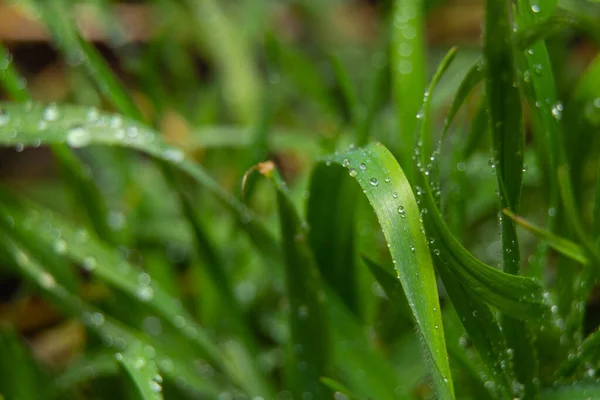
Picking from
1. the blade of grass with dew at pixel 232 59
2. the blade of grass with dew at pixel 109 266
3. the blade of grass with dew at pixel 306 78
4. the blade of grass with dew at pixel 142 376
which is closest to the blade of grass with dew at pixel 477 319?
the blade of grass with dew at pixel 142 376

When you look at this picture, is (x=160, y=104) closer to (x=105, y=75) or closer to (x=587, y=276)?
(x=105, y=75)

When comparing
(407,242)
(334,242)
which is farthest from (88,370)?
(407,242)

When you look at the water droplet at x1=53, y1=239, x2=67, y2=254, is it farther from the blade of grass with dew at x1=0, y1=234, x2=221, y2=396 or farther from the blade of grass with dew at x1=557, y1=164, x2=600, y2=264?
the blade of grass with dew at x1=557, y1=164, x2=600, y2=264

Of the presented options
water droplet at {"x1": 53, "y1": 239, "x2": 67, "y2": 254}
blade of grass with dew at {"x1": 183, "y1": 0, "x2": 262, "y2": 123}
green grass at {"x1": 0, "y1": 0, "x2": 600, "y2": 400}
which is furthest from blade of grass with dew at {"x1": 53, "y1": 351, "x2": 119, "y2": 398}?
blade of grass with dew at {"x1": 183, "y1": 0, "x2": 262, "y2": 123}

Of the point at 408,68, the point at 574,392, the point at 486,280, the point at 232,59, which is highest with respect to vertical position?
the point at 232,59

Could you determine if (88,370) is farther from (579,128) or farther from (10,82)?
(579,128)

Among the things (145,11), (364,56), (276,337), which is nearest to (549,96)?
(276,337)
